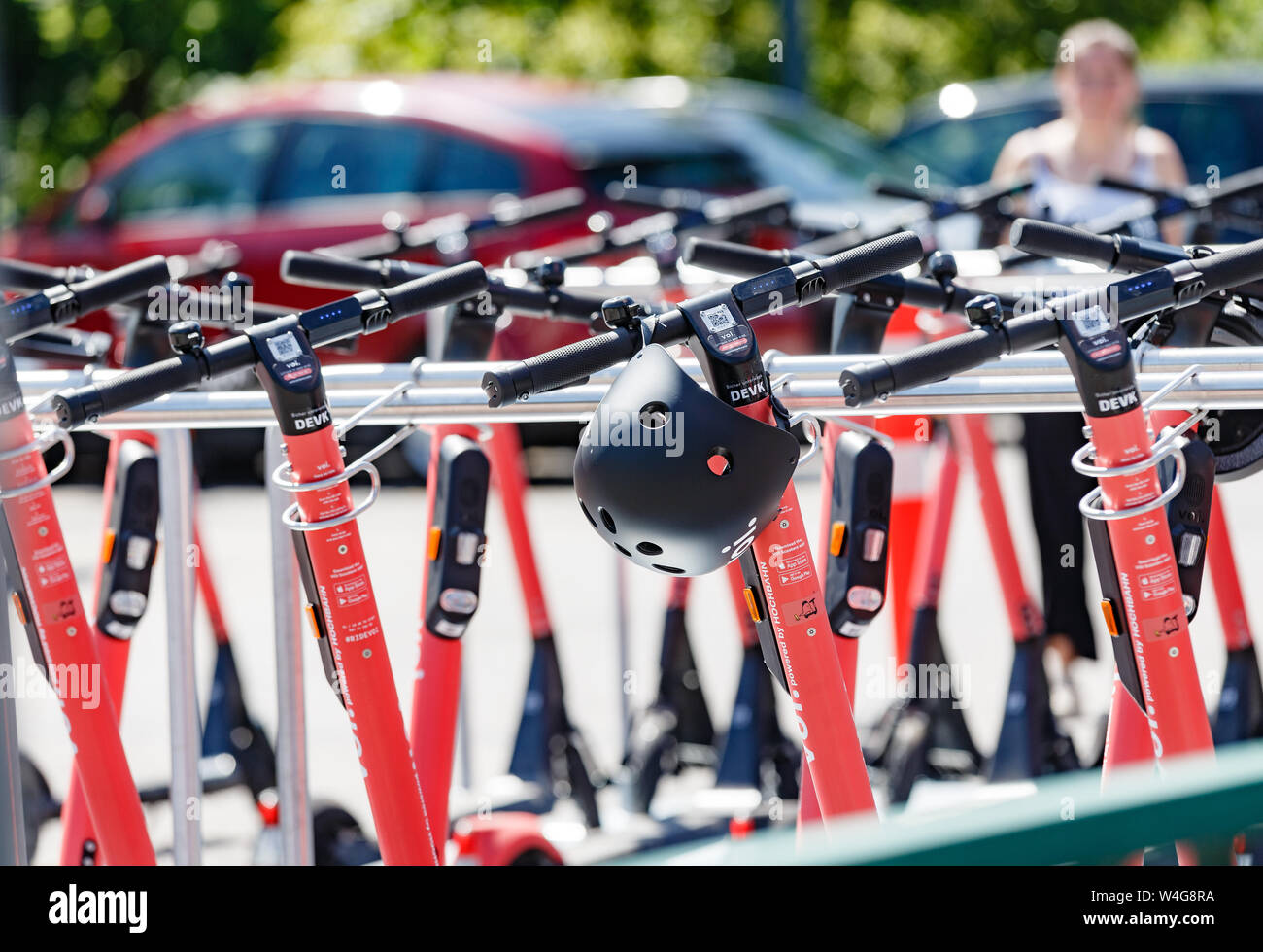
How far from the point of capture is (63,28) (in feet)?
51.0

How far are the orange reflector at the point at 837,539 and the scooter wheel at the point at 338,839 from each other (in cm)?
110

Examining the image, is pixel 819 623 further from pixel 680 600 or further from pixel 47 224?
pixel 47 224

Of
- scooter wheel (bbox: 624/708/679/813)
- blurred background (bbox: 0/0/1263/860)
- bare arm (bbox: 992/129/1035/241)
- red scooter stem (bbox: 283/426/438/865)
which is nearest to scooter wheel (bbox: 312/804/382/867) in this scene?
blurred background (bbox: 0/0/1263/860)

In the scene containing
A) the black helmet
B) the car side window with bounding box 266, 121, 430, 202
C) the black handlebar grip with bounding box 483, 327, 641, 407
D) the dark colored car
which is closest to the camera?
the black helmet

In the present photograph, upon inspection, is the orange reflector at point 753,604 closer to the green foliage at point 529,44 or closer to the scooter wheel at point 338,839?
the scooter wheel at point 338,839

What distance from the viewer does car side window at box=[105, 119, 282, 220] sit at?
811 cm

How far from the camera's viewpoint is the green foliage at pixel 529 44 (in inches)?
535

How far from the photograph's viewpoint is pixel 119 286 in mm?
2389

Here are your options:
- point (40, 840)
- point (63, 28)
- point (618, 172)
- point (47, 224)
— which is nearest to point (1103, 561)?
point (40, 840)

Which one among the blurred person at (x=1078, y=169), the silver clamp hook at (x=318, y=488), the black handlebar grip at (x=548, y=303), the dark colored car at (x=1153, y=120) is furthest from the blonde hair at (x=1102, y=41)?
the dark colored car at (x=1153, y=120)

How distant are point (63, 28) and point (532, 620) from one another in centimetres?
1349

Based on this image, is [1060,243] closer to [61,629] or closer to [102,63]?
[61,629]

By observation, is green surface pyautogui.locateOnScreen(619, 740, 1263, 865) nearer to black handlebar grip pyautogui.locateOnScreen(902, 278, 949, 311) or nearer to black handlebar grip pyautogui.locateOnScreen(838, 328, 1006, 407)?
black handlebar grip pyautogui.locateOnScreen(838, 328, 1006, 407)
